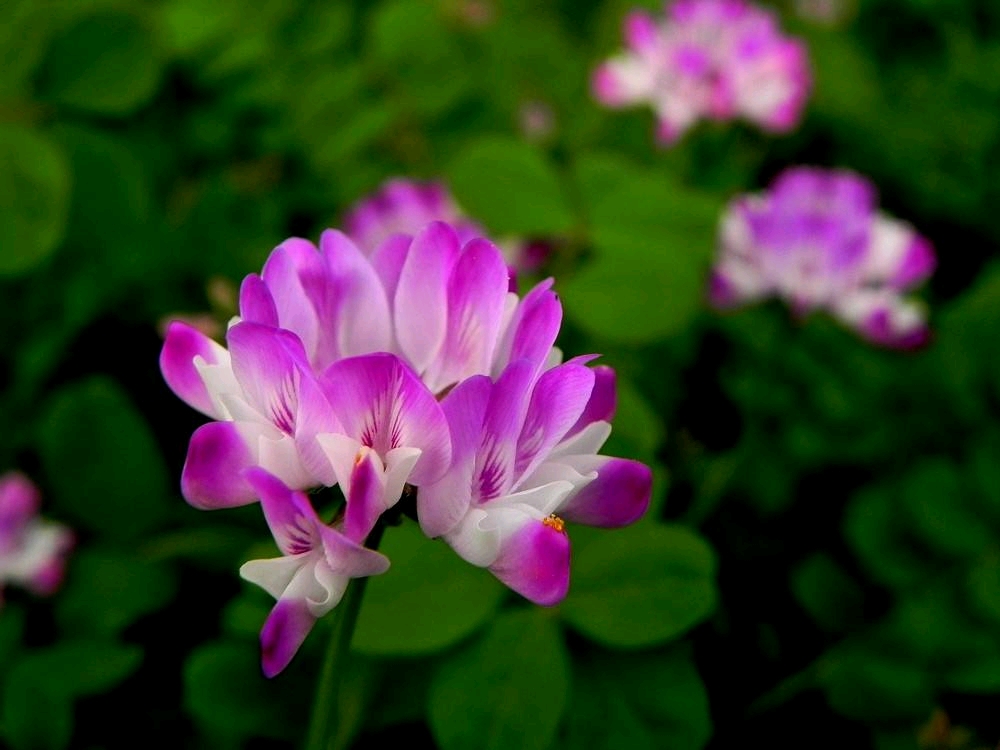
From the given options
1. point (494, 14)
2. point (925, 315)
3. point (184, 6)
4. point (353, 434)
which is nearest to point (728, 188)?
point (925, 315)

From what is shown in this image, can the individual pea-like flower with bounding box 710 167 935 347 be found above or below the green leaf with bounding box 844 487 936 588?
above

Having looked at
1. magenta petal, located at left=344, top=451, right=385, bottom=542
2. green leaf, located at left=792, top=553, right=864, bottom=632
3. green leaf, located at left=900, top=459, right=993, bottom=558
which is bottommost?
green leaf, located at left=792, top=553, right=864, bottom=632

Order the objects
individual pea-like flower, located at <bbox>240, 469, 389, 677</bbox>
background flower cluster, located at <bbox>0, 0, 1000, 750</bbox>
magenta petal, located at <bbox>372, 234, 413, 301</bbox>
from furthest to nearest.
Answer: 1. background flower cluster, located at <bbox>0, 0, 1000, 750</bbox>
2. magenta petal, located at <bbox>372, 234, 413, 301</bbox>
3. individual pea-like flower, located at <bbox>240, 469, 389, 677</bbox>

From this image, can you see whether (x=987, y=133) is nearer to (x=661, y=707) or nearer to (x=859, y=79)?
(x=859, y=79)

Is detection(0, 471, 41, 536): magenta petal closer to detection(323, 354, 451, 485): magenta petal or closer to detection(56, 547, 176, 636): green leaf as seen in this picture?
detection(56, 547, 176, 636): green leaf

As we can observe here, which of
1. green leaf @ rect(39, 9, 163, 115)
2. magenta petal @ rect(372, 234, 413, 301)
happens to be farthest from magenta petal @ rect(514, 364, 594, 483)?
green leaf @ rect(39, 9, 163, 115)

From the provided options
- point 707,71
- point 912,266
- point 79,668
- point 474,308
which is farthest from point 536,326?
point 707,71

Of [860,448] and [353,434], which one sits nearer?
[353,434]
